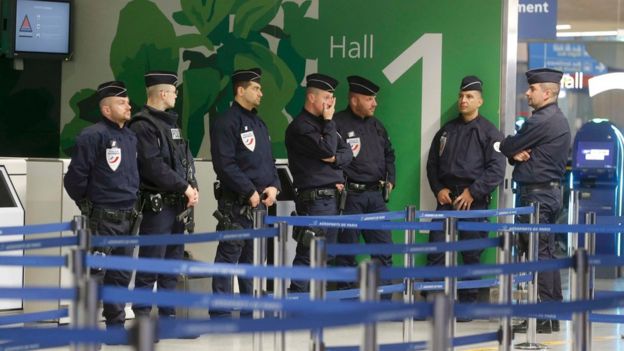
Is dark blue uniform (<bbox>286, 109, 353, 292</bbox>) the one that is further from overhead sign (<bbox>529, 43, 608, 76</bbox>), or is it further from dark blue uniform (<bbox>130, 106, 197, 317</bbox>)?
overhead sign (<bbox>529, 43, 608, 76</bbox>)

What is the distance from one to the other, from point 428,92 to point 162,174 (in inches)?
112

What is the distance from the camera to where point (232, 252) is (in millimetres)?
9156

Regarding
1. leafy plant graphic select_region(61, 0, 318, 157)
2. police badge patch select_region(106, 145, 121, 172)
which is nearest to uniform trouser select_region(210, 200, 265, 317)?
police badge patch select_region(106, 145, 121, 172)

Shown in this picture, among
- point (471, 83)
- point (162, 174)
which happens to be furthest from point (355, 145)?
point (162, 174)

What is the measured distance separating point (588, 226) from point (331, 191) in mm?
2595

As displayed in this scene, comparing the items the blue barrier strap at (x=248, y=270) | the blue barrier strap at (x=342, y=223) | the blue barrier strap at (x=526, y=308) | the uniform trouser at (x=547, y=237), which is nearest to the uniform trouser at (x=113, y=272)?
the blue barrier strap at (x=342, y=223)

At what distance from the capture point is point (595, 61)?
14.0 m

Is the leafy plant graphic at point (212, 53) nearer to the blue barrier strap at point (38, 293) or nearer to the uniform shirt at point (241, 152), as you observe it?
the uniform shirt at point (241, 152)

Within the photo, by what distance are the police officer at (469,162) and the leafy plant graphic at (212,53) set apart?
1422 millimetres

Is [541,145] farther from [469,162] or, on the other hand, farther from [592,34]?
[592,34]

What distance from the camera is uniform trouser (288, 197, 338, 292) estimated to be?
9.80m

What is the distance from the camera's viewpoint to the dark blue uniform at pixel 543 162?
9.78 metres

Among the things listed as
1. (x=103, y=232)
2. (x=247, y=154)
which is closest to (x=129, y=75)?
A: (x=247, y=154)

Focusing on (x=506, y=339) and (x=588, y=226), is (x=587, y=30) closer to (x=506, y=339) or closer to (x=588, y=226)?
(x=588, y=226)
